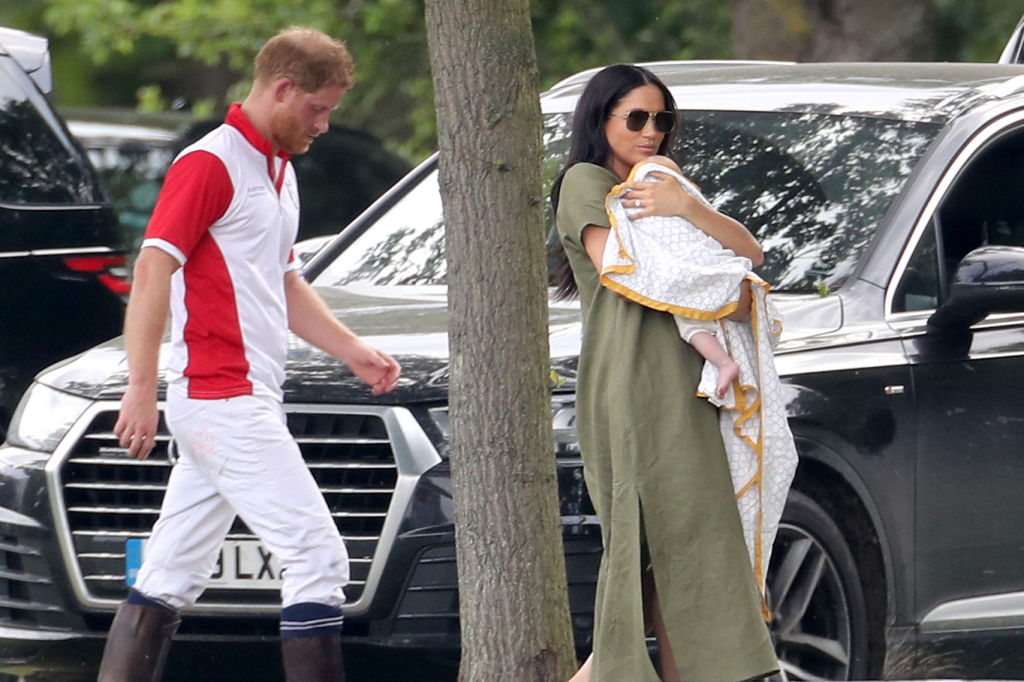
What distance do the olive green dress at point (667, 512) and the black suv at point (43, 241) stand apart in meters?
2.94

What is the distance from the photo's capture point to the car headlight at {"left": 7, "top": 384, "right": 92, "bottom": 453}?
5109mm

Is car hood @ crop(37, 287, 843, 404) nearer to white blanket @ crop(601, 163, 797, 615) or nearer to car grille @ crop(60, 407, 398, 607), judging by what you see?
car grille @ crop(60, 407, 398, 607)

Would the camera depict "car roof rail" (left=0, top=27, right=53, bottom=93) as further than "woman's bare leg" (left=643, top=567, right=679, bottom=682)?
Yes

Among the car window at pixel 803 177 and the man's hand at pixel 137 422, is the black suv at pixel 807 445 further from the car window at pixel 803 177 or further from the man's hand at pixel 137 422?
the man's hand at pixel 137 422

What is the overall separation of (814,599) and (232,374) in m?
1.60

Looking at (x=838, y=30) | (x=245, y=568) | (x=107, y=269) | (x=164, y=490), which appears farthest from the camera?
(x=838, y=30)

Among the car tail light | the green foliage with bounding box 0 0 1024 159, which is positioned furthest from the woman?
the green foliage with bounding box 0 0 1024 159

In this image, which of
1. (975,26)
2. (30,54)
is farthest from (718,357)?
(975,26)

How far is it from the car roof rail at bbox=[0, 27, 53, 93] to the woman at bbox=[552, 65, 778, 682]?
3590 millimetres

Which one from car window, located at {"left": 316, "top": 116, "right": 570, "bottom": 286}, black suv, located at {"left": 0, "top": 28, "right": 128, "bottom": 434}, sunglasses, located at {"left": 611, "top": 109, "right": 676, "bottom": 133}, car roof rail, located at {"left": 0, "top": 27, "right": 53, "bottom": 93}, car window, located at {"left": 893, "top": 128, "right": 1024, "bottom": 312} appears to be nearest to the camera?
sunglasses, located at {"left": 611, "top": 109, "right": 676, "bottom": 133}

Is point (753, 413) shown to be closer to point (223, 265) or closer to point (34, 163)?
point (223, 265)

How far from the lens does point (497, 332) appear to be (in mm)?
4480

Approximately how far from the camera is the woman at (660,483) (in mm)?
4160

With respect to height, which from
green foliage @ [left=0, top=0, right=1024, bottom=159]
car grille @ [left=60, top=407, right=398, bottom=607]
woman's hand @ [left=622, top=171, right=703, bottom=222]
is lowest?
car grille @ [left=60, top=407, right=398, bottom=607]
